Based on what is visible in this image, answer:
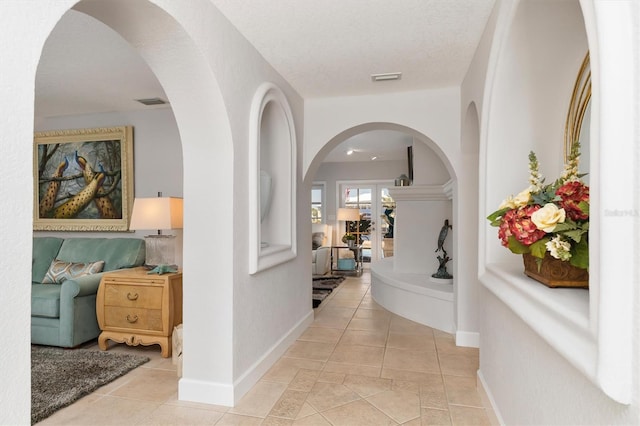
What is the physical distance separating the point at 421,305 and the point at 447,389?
1.52 metres

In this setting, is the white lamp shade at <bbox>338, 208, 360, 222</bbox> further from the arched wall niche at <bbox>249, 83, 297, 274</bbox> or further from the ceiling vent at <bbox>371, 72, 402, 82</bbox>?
the ceiling vent at <bbox>371, 72, 402, 82</bbox>

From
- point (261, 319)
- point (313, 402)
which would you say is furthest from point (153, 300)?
point (313, 402)

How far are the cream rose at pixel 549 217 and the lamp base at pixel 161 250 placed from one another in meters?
2.84

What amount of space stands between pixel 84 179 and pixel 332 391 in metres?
3.58

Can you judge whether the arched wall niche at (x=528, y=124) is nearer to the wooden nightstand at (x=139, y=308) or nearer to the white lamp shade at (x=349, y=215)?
the wooden nightstand at (x=139, y=308)

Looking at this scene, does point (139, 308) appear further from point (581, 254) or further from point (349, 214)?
point (349, 214)

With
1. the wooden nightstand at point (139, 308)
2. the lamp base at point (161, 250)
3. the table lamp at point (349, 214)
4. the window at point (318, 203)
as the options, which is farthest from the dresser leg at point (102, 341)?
the window at point (318, 203)

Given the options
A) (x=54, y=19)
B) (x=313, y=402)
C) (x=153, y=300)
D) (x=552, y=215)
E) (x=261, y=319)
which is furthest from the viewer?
(x=153, y=300)

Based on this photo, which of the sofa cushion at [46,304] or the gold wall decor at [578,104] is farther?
the sofa cushion at [46,304]

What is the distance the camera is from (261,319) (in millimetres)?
2547

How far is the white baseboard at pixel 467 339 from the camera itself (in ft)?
10.0

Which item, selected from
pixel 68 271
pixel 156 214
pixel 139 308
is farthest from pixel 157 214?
pixel 68 271

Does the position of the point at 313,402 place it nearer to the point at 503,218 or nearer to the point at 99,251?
the point at 503,218

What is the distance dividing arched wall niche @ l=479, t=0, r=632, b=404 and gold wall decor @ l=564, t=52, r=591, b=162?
0.04m
